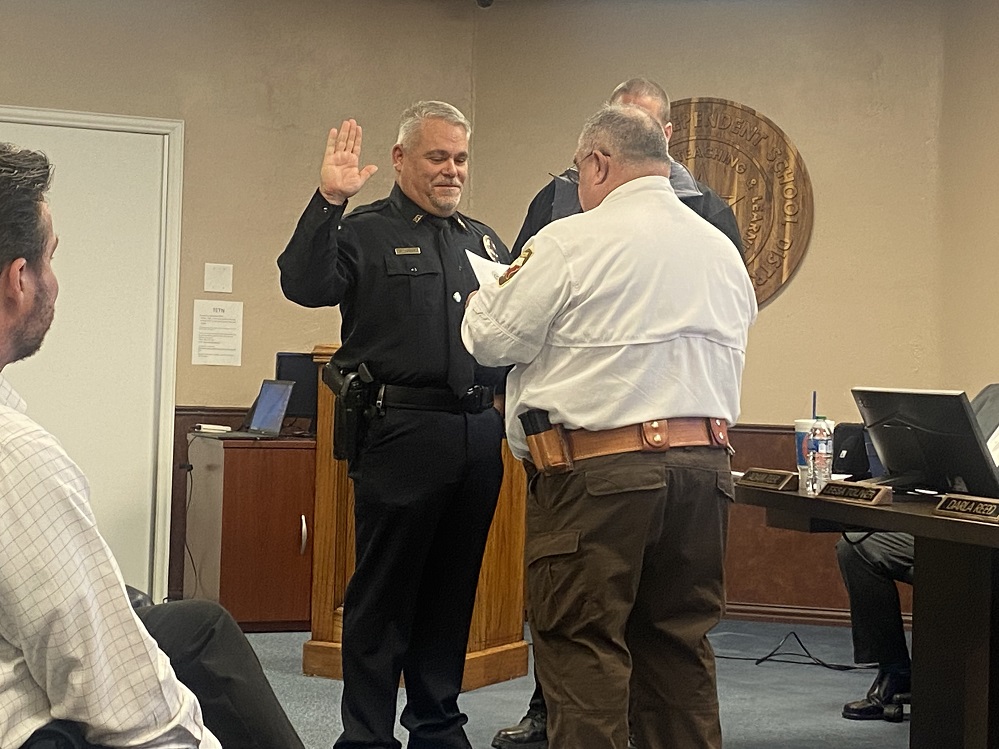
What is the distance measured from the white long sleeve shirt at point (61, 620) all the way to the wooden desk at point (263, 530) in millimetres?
3387

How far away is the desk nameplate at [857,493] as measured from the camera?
2594 millimetres

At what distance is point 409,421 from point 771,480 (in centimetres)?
88

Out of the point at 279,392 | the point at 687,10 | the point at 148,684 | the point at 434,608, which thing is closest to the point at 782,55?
the point at 687,10

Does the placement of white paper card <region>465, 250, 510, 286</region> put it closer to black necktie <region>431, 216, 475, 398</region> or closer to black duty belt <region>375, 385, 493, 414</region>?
black necktie <region>431, 216, 475, 398</region>

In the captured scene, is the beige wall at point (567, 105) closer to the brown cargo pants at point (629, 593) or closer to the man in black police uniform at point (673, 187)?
the man in black police uniform at point (673, 187)

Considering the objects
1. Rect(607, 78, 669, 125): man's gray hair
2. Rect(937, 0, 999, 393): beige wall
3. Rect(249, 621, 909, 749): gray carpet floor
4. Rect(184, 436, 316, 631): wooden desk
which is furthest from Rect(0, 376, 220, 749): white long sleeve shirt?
Rect(937, 0, 999, 393): beige wall

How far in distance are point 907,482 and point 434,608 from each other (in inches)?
45.6

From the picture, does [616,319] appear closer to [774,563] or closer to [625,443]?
Result: [625,443]

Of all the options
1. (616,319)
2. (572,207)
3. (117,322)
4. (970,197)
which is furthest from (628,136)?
(117,322)

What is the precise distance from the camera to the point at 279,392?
4957 mm

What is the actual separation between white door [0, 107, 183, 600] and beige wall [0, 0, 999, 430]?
0.10 metres

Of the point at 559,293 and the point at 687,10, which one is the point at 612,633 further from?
the point at 687,10

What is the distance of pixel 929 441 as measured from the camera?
274 centimetres

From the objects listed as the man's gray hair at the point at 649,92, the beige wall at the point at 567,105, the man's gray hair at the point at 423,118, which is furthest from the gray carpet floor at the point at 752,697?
the man's gray hair at the point at 649,92
